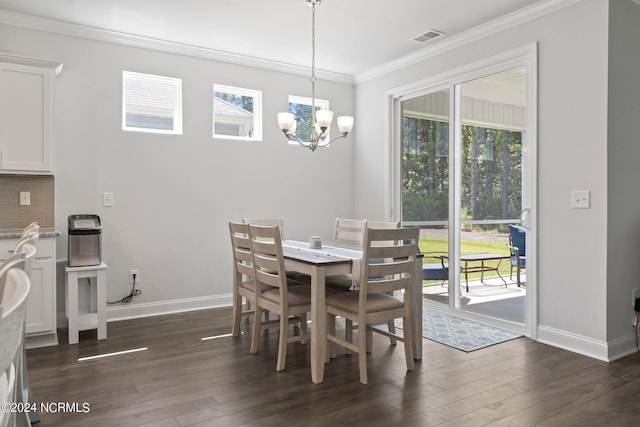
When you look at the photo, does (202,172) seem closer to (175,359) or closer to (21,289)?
(175,359)

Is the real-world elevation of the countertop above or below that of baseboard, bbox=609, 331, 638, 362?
above

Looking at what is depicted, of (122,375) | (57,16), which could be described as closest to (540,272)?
(122,375)

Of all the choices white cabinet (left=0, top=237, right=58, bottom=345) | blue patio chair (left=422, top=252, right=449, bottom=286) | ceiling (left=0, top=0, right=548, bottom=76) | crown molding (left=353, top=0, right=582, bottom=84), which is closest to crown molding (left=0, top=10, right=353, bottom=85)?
ceiling (left=0, top=0, right=548, bottom=76)

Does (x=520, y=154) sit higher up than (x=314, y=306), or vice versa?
(x=520, y=154)

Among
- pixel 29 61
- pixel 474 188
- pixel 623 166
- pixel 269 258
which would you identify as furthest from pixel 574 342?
pixel 29 61

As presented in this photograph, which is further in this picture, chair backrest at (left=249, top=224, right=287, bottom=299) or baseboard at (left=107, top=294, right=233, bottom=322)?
baseboard at (left=107, top=294, right=233, bottom=322)

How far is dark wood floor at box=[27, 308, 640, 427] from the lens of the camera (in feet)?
7.64

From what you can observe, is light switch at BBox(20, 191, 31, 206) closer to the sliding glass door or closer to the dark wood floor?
the dark wood floor

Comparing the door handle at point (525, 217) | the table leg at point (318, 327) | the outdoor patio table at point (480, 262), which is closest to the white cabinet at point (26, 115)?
the table leg at point (318, 327)

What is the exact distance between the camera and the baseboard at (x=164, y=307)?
428cm

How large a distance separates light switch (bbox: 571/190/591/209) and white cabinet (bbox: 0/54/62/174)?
4155mm

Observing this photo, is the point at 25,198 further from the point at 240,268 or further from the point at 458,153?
the point at 458,153

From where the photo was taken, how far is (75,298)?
3590 millimetres

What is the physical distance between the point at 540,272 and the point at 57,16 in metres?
4.61
